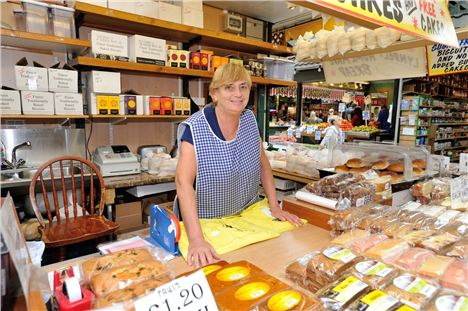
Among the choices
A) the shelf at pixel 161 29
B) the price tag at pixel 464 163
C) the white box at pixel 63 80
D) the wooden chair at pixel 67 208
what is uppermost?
the shelf at pixel 161 29

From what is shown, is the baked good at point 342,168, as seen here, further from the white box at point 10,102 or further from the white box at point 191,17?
the white box at point 10,102

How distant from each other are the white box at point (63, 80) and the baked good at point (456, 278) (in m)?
2.89

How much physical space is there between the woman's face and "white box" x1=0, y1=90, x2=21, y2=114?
6.12ft

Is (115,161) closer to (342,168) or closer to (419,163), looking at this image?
(342,168)

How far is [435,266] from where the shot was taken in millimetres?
923

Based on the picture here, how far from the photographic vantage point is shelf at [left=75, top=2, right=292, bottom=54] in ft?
9.17

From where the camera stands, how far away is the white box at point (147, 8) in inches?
117

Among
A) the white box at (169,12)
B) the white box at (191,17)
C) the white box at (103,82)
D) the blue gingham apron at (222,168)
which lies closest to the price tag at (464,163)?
the blue gingham apron at (222,168)

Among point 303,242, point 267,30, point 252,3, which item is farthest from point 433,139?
point 303,242

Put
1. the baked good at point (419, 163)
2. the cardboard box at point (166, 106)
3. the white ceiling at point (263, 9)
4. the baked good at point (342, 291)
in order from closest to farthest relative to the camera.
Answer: the baked good at point (342, 291) → the baked good at point (419, 163) → the cardboard box at point (166, 106) → the white ceiling at point (263, 9)

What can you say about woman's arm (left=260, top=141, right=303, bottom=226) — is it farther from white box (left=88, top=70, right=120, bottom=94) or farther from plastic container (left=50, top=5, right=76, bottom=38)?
plastic container (left=50, top=5, right=76, bottom=38)

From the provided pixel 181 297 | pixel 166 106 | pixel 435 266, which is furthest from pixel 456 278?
pixel 166 106

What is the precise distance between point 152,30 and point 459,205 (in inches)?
123

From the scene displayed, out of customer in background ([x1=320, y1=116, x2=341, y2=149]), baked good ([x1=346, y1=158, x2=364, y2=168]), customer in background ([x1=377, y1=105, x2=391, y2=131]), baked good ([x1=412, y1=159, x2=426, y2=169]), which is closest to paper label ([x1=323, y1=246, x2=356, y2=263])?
baked good ([x1=346, y1=158, x2=364, y2=168])
